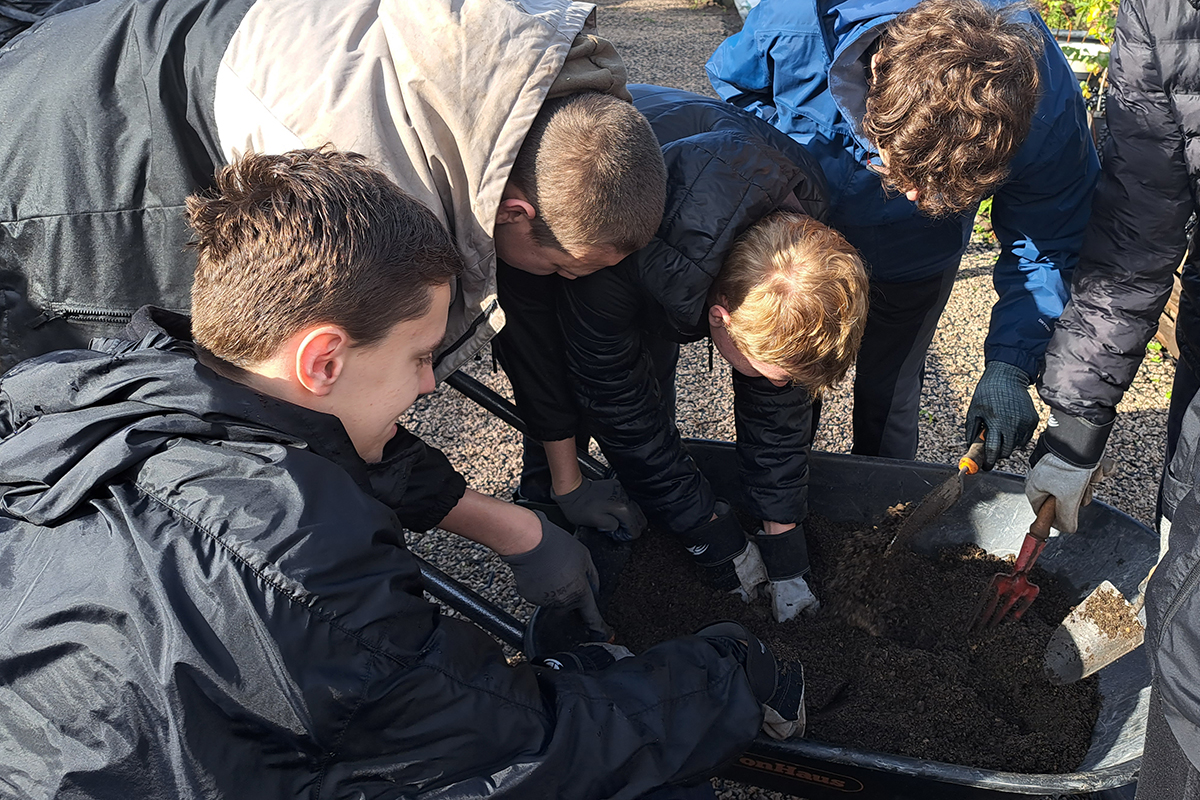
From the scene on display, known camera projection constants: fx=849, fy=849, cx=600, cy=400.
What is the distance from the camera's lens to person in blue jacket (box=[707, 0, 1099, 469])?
71.6 inches

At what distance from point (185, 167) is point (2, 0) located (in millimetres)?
1496

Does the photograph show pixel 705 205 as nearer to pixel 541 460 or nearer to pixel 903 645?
pixel 541 460

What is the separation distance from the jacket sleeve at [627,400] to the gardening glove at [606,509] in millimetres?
107

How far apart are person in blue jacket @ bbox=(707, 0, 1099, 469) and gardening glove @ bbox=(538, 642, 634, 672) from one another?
1216mm

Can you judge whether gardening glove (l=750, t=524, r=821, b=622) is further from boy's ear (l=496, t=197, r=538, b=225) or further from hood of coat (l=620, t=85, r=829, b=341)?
boy's ear (l=496, t=197, r=538, b=225)

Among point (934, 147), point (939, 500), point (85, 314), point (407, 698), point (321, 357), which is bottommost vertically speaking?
point (939, 500)

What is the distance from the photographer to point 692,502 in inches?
89.9

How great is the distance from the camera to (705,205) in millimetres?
1809

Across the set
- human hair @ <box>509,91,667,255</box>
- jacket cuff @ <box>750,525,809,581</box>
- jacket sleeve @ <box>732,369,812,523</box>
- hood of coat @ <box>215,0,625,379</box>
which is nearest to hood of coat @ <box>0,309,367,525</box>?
hood of coat @ <box>215,0,625,379</box>

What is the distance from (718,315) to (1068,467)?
995 millimetres

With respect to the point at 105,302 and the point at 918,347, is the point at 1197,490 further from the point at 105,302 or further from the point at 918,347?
the point at 105,302

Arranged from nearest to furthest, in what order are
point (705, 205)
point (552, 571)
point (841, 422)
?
point (705, 205) < point (552, 571) < point (841, 422)

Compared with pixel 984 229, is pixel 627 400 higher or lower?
higher

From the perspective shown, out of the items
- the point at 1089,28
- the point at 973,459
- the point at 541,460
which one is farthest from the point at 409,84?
the point at 1089,28
